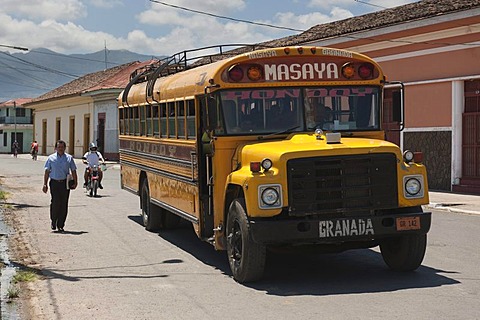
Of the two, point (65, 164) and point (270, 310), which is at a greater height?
point (65, 164)

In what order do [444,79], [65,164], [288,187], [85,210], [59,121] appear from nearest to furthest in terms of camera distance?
[288,187] < [65,164] < [85,210] < [444,79] < [59,121]

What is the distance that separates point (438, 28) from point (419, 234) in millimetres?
15104

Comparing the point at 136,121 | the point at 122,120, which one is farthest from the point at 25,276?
the point at 122,120

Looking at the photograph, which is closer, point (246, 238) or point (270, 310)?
point (270, 310)

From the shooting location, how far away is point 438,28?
22781mm

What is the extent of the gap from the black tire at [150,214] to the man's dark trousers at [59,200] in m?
1.41

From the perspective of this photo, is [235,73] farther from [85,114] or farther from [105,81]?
[85,114]

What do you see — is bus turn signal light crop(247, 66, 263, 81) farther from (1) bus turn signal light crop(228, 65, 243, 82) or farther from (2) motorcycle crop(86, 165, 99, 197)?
(2) motorcycle crop(86, 165, 99, 197)

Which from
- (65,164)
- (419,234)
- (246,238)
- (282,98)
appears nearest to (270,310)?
(246,238)

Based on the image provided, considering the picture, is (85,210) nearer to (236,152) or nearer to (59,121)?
(236,152)

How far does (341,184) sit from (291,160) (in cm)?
63

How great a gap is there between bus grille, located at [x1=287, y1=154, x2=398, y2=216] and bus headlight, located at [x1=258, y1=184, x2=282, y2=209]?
0.44 feet

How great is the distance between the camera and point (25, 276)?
968 centimetres

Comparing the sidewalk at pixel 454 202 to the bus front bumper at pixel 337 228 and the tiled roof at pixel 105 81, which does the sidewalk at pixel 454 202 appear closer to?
the bus front bumper at pixel 337 228
